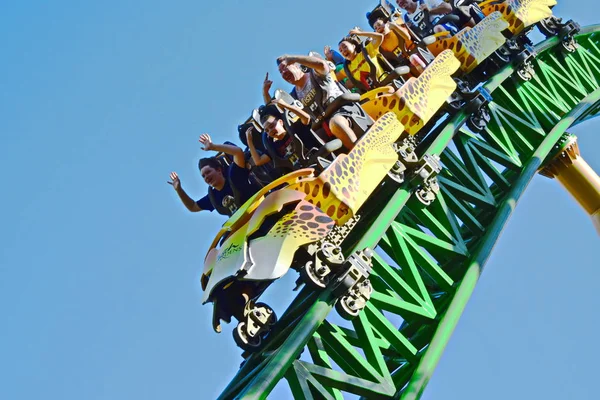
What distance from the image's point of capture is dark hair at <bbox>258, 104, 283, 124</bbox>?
6441mm

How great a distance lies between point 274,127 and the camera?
639 cm

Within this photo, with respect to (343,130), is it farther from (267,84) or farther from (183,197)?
(183,197)

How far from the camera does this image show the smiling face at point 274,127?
640cm

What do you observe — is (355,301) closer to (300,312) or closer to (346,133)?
(300,312)

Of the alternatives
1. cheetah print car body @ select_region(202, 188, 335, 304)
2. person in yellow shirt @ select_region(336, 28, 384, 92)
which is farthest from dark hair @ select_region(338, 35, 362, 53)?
cheetah print car body @ select_region(202, 188, 335, 304)

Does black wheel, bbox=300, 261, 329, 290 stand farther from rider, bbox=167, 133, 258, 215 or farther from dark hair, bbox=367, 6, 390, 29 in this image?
dark hair, bbox=367, 6, 390, 29

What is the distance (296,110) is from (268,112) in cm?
24

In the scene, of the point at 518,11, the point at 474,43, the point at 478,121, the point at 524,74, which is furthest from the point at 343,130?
the point at 518,11

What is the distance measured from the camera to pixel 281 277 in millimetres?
5371

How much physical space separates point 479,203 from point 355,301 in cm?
179

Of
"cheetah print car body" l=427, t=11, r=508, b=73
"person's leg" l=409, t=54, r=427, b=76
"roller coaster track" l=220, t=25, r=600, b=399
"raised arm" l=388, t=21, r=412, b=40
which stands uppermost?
"raised arm" l=388, t=21, r=412, b=40

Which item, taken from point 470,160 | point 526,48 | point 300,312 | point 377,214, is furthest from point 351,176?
point 526,48

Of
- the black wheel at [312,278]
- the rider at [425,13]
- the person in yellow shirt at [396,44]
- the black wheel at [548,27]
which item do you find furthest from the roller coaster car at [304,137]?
the black wheel at [548,27]

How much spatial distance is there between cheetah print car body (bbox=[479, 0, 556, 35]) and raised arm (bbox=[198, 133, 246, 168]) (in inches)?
113
